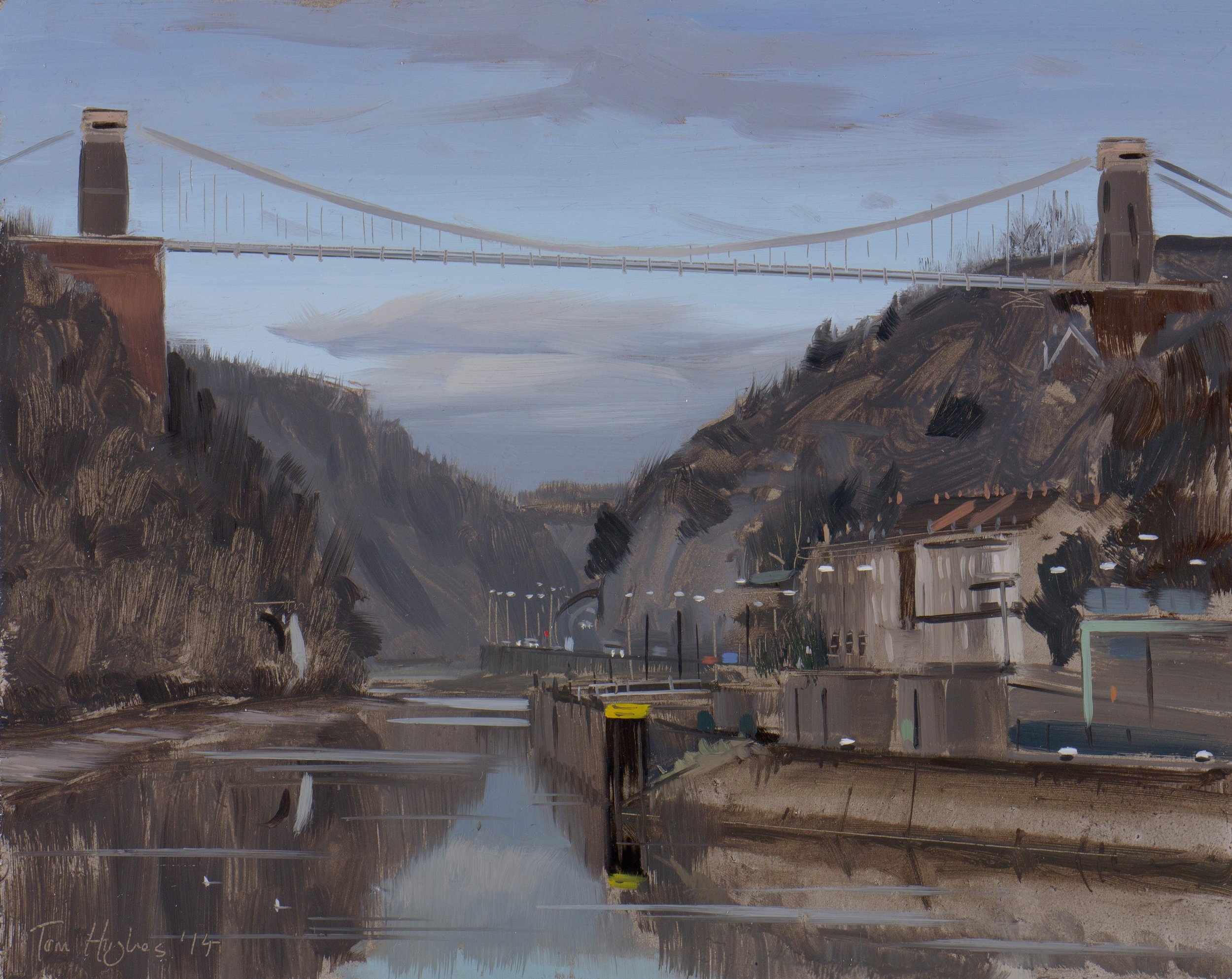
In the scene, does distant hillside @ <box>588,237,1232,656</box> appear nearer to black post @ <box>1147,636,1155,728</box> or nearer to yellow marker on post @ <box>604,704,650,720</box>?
black post @ <box>1147,636,1155,728</box>

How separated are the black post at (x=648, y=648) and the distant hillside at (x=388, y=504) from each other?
2.19 metres

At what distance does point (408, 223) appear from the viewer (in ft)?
28.1

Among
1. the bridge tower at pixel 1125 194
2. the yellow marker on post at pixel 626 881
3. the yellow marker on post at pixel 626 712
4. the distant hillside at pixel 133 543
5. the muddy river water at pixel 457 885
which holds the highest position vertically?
the bridge tower at pixel 1125 194

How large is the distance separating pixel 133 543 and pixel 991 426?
771 cm

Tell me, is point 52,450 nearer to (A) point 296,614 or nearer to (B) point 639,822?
(A) point 296,614

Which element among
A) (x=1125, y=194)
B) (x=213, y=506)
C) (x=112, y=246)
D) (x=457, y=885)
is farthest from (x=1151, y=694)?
(x=213, y=506)

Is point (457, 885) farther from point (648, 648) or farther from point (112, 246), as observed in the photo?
point (112, 246)

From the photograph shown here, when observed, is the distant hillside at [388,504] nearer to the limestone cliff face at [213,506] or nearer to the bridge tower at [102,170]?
the limestone cliff face at [213,506]

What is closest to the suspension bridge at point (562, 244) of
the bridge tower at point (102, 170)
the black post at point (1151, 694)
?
the bridge tower at point (102, 170)

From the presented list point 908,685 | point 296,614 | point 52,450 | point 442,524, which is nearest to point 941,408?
point 908,685

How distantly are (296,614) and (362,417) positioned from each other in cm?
236

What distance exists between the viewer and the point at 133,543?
1238cm

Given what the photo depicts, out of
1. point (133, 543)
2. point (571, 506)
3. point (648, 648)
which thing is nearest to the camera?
point (571, 506)

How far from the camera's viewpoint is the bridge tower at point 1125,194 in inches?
327
